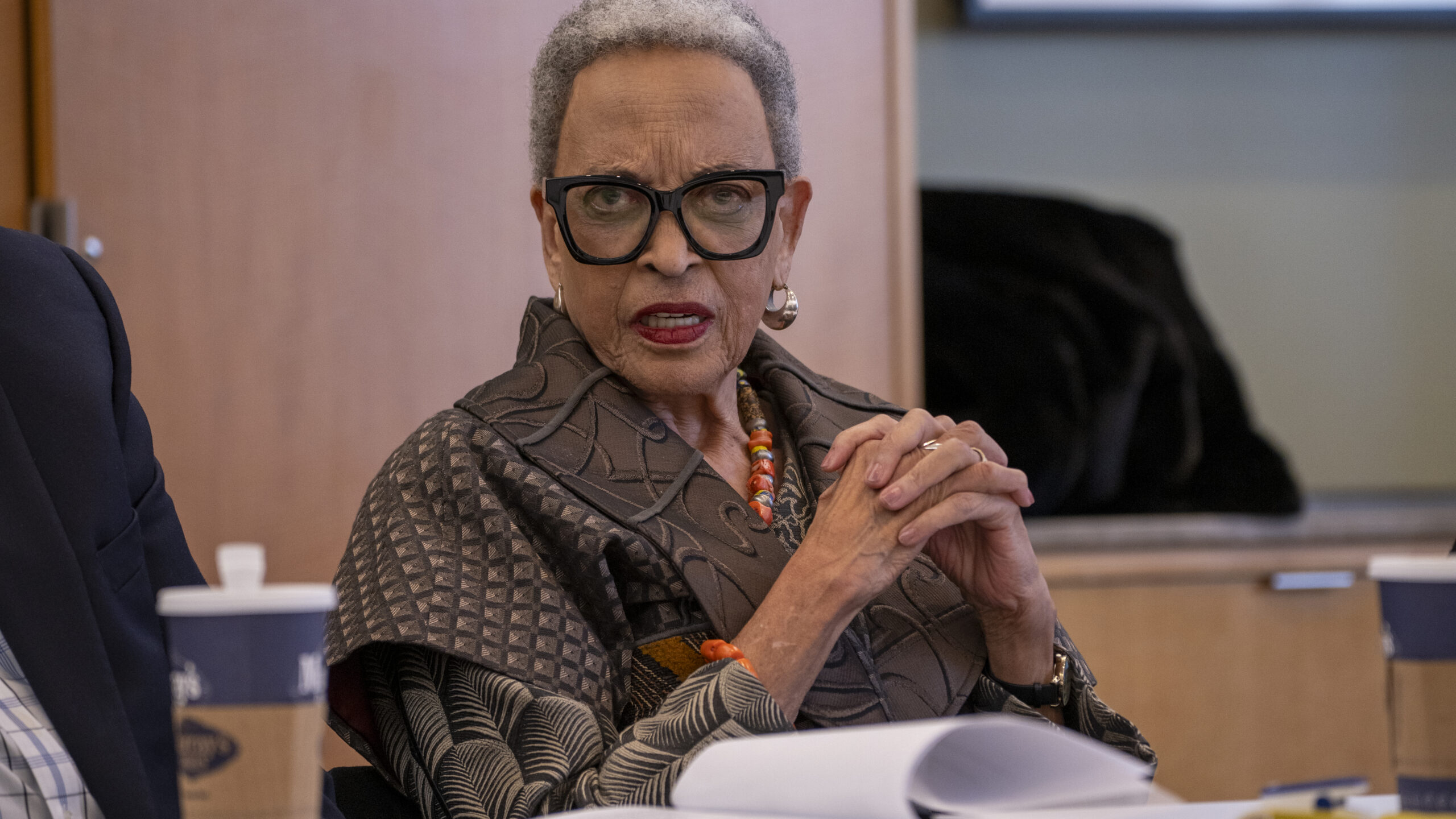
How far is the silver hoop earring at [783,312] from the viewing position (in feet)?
5.11

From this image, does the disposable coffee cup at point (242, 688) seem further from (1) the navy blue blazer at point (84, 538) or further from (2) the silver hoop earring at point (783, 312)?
(2) the silver hoop earring at point (783, 312)

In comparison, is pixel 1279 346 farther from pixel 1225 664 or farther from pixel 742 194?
pixel 742 194

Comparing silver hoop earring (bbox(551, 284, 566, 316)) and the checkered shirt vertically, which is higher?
silver hoop earring (bbox(551, 284, 566, 316))

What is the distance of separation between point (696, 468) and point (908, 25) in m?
1.45

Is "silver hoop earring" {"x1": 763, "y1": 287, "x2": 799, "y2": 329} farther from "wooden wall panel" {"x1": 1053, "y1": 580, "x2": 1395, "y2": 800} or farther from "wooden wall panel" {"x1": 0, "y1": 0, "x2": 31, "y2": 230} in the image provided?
"wooden wall panel" {"x1": 0, "y1": 0, "x2": 31, "y2": 230}

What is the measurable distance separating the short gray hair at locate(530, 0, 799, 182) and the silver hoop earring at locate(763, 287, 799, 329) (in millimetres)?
140

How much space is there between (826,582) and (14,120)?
173 cm

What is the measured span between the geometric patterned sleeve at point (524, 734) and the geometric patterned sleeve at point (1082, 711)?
381 millimetres

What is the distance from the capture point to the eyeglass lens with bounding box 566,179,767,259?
137cm

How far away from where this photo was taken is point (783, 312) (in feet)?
5.12

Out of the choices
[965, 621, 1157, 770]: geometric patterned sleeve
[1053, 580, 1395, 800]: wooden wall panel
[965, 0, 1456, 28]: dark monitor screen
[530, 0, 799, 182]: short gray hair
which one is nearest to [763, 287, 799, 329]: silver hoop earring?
[530, 0, 799, 182]: short gray hair

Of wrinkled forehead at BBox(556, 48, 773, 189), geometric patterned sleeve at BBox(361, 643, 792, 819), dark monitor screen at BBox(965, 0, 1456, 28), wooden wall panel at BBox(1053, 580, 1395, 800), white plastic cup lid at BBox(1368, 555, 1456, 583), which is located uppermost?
dark monitor screen at BBox(965, 0, 1456, 28)

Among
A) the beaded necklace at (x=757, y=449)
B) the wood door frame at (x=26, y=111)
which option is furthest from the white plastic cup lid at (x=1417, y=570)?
the wood door frame at (x=26, y=111)

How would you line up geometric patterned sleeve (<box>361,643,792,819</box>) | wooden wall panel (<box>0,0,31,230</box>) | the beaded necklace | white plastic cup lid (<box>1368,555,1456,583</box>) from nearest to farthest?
white plastic cup lid (<box>1368,555,1456,583</box>), geometric patterned sleeve (<box>361,643,792,819</box>), the beaded necklace, wooden wall panel (<box>0,0,31,230</box>)
